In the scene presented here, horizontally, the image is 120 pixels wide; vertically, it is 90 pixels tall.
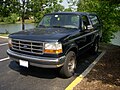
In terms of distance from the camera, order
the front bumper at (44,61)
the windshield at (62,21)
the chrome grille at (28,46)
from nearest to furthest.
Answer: the front bumper at (44,61), the chrome grille at (28,46), the windshield at (62,21)

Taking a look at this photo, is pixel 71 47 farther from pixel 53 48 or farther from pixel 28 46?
pixel 28 46

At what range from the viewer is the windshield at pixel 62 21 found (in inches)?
249

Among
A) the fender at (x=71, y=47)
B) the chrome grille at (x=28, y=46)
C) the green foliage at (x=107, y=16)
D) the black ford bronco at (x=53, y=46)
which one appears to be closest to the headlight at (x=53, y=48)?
the black ford bronco at (x=53, y=46)

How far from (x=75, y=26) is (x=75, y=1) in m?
26.3

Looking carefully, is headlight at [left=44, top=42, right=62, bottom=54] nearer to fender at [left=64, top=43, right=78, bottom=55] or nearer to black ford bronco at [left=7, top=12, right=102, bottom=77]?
black ford bronco at [left=7, top=12, right=102, bottom=77]

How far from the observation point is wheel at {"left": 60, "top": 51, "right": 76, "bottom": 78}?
5.29m

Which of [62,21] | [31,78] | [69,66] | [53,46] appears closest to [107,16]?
[62,21]

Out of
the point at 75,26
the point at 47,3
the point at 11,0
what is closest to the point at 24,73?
the point at 75,26

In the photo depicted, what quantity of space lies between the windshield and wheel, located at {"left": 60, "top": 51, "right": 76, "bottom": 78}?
1128 mm

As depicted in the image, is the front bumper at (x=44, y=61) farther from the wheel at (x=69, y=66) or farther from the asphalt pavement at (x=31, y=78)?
the asphalt pavement at (x=31, y=78)

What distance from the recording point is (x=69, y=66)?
18.5ft

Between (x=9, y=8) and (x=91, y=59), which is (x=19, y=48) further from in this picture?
(x=9, y=8)

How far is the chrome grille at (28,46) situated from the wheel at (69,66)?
0.79 m

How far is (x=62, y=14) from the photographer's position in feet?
22.1
